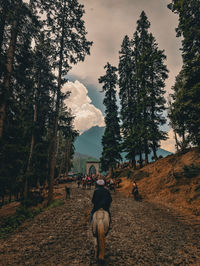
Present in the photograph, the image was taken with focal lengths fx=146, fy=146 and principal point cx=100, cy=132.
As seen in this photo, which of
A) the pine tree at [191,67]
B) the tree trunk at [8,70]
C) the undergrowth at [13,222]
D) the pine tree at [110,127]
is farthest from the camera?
the pine tree at [110,127]

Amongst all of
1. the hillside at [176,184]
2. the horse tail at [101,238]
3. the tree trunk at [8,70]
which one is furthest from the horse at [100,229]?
the tree trunk at [8,70]

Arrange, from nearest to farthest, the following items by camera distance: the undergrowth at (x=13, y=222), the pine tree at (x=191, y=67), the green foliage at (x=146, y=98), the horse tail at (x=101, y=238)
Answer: the horse tail at (x=101, y=238) → the undergrowth at (x=13, y=222) → the pine tree at (x=191, y=67) → the green foliage at (x=146, y=98)

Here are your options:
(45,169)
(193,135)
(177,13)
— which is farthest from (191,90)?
(45,169)

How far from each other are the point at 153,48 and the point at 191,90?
12.7 meters

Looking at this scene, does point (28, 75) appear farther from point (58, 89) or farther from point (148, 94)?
point (148, 94)

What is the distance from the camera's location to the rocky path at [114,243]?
402 centimetres

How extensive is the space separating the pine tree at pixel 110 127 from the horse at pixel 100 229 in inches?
798

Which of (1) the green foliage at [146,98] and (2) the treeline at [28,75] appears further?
(1) the green foliage at [146,98]

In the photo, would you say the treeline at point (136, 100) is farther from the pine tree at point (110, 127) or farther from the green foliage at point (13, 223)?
the green foliage at point (13, 223)

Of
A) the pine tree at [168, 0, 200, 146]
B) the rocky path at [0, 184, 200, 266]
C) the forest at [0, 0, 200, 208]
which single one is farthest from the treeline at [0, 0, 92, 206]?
the pine tree at [168, 0, 200, 146]

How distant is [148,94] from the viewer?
20.3m

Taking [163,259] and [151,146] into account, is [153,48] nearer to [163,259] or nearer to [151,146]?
[151,146]

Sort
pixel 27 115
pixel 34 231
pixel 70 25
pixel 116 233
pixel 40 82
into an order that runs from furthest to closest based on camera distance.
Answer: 1. pixel 27 115
2. pixel 40 82
3. pixel 70 25
4. pixel 34 231
5. pixel 116 233

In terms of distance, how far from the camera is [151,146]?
18.9 metres
